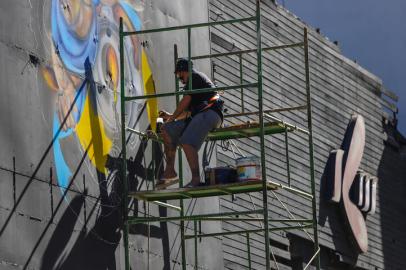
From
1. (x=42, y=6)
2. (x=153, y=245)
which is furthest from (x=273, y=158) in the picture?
(x=42, y=6)

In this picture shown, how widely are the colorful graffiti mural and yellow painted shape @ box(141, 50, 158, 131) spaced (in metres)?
0.02

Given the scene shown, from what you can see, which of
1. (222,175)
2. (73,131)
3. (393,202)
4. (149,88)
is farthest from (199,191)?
(393,202)

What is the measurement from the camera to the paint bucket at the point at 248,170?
15641 millimetres

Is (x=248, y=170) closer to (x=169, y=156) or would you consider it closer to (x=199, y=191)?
(x=199, y=191)

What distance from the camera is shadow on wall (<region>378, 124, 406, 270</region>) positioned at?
26.0 metres

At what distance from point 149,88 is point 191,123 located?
2153 mm

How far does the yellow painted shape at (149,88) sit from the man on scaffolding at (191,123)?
1.50 metres

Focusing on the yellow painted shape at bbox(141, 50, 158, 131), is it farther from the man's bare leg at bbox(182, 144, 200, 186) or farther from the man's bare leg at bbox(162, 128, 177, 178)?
the man's bare leg at bbox(182, 144, 200, 186)

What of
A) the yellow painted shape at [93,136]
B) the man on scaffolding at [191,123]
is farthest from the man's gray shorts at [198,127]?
the yellow painted shape at [93,136]

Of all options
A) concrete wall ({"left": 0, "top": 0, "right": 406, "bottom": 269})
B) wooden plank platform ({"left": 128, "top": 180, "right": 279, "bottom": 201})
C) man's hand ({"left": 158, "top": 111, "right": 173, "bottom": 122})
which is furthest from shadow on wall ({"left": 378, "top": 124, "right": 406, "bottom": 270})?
wooden plank platform ({"left": 128, "top": 180, "right": 279, "bottom": 201})

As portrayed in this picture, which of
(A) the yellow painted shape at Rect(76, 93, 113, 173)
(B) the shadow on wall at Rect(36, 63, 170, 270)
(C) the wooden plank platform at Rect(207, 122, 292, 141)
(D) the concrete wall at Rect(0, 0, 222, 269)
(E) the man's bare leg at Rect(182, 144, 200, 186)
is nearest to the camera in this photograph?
(D) the concrete wall at Rect(0, 0, 222, 269)

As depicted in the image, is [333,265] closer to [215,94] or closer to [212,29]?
[212,29]

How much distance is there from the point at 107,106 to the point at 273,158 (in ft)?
18.6

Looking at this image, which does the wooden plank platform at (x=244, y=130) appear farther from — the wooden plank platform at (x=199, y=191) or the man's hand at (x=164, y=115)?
the wooden plank platform at (x=199, y=191)
